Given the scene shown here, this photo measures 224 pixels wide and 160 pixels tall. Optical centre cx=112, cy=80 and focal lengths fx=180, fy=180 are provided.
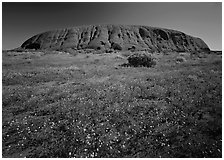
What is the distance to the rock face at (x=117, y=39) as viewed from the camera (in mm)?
152625

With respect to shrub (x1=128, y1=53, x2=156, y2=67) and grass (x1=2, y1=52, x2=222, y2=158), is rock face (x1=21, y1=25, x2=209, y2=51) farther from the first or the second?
grass (x1=2, y1=52, x2=222, y2=158)

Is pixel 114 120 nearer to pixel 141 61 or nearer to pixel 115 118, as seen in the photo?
pixel 115 118

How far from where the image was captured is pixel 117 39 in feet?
519

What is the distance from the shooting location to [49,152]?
269 inches

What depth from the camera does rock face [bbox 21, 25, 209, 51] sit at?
152625 mm

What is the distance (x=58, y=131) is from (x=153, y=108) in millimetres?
5271

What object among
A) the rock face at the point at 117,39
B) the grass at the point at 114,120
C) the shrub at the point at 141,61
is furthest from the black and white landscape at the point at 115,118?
the rock face at the point at 117,39

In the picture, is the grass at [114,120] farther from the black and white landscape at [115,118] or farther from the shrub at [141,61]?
the shrub at [141,61]

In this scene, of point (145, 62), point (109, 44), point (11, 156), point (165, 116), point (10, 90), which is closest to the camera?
point (11, 156)

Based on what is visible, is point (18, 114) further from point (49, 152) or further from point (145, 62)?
A: point (145, 62)

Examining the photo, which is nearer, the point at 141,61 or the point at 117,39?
the point at 141,61

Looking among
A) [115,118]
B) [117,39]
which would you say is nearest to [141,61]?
[115,118]

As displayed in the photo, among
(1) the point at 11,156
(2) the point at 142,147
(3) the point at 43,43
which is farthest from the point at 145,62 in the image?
(3) the point at 43,43

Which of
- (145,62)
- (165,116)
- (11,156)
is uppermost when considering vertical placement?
(145,62)
